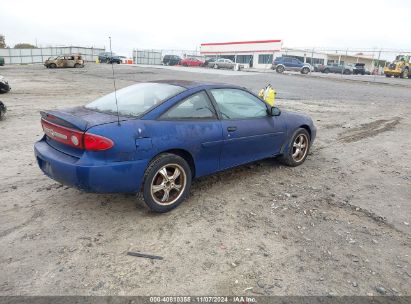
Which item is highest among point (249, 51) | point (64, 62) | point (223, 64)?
point (249, 51)

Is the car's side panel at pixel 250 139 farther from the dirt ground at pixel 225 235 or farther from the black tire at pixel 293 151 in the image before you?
the dirt ground at pixel 225 235

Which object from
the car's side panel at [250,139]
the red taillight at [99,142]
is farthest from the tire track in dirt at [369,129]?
the red taillight at [99,142]

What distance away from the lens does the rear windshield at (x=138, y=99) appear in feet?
12.9

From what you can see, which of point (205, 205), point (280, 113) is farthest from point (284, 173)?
point (205, 205)

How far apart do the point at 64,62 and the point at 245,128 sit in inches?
1472

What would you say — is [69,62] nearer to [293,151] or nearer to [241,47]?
[241,47]

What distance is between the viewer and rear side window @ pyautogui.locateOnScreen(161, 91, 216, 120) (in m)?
3.92

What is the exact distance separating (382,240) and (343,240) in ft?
1.36

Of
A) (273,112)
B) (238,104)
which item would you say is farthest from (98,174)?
(273,112)

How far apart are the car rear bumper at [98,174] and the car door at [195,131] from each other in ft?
1.27

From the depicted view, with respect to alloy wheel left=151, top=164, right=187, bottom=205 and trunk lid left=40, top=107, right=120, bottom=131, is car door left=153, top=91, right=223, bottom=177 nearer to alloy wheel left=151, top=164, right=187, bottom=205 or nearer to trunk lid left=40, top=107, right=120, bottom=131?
alloy wheel left=151, top=164, right=187, bottom=205

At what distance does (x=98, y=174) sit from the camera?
11.1 ft

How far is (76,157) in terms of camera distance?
11.5 ft

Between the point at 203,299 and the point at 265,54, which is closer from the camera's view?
the point at 203,299
